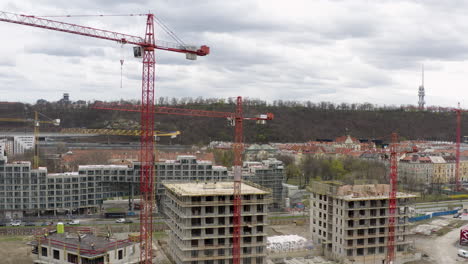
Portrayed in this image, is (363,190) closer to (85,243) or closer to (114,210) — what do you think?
(85,243)

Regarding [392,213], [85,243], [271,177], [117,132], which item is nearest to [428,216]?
[271,177]

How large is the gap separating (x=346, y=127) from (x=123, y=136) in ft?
293

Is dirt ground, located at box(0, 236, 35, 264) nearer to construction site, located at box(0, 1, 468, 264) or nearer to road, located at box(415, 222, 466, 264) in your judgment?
construction site, located at box(0, 1, 468, 264)

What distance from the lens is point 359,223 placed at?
43.3m

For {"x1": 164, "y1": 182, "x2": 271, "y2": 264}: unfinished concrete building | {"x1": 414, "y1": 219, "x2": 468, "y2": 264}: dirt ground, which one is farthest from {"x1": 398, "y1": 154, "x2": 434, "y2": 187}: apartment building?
{"x1": 164, "y1": 182, "x2": 271, "y2": 264}: unfinished concrete building

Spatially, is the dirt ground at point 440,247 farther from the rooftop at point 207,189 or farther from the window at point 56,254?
the window at point 56,254

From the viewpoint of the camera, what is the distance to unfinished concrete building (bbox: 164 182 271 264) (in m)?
37.8

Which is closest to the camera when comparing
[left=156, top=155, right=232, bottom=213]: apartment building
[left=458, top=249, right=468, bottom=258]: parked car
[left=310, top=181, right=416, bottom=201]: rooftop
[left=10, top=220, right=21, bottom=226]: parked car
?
[left=310, top=181, right=416, bottom=201]: rooftop

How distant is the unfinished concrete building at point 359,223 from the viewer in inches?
1690

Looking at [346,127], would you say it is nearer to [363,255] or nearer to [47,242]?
[363,255]

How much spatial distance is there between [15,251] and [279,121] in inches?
5143

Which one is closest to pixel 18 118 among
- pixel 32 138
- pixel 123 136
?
pixel 32 138

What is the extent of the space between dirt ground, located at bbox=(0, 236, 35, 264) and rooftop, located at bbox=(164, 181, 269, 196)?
15.6m

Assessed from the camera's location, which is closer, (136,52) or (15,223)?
(136,52)
